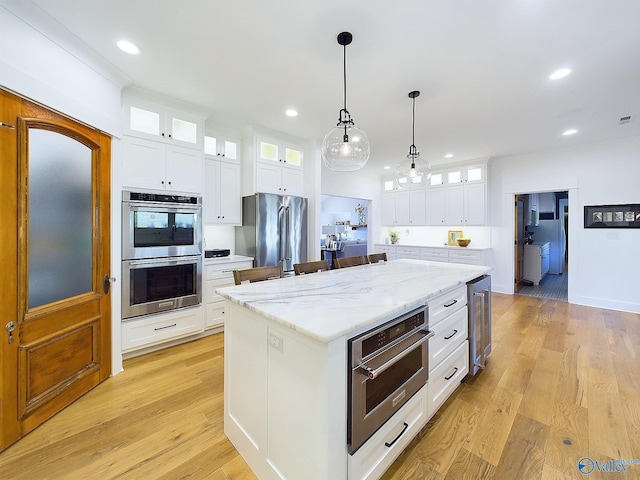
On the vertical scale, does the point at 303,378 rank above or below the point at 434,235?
below

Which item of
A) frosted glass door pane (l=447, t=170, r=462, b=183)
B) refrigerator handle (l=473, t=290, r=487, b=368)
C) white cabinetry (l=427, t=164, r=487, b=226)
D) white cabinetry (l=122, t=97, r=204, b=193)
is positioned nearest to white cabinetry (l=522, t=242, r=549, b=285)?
white cabinetry (l=427, t=164, r=487, b=226)

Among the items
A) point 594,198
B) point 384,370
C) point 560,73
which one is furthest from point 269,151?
point 594,198

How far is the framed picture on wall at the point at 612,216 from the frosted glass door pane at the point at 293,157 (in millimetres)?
4932

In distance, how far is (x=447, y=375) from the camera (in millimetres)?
1954

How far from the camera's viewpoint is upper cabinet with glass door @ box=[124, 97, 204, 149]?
2752 mm

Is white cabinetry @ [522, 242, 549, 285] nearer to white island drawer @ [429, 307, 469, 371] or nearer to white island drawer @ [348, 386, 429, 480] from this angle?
white island drawer @ [429, 307, 469, 371]

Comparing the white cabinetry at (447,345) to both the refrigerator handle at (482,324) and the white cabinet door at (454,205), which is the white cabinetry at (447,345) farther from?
the white cabinet door at (454,205)

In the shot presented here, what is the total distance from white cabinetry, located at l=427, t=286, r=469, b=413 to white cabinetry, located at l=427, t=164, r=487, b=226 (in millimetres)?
4124

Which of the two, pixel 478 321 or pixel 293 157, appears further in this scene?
pixel 293 157

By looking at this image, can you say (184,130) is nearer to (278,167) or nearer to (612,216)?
(278,167)

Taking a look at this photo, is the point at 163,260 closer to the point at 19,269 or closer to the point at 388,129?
the point at 19,269

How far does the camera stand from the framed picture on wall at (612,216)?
13.8 ft

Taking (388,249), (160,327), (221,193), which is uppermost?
(221,193)

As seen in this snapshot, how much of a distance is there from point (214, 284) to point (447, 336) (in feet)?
→ 8.58
